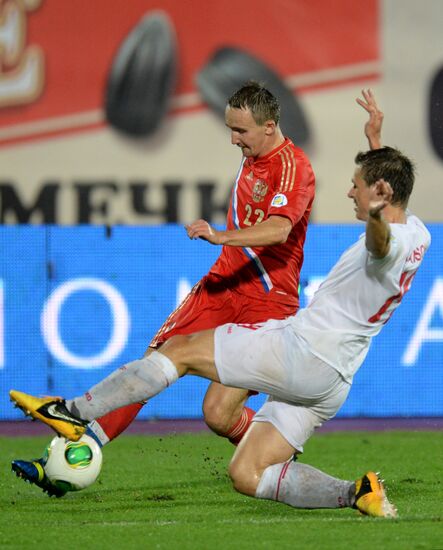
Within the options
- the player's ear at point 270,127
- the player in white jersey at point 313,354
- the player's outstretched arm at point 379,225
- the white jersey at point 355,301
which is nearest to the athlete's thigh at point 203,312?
the player's ear at point 270,127

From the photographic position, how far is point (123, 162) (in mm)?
16203

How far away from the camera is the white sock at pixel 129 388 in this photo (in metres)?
5.38

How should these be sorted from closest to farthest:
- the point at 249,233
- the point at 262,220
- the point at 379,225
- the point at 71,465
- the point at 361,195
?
the point at 379,225 < the point at 361,195 < the point at 249,233 < the point at 71,465 < the point at 262,220

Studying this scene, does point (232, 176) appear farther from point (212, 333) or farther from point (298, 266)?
point (212, 333)

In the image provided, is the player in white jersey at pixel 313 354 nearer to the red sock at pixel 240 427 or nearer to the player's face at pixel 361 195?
the player's face at pixel 361 195

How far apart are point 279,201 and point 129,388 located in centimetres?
143

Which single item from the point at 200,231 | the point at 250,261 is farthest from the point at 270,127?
the point at 200,231

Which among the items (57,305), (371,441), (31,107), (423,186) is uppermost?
(31,107)

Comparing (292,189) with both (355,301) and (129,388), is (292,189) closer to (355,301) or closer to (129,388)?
(355,301)

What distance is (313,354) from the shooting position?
17.8 feet

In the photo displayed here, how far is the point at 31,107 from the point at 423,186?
486 centimetres

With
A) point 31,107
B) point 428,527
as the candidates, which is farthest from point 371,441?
point 31,107

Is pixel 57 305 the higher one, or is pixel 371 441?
pixel 57 305

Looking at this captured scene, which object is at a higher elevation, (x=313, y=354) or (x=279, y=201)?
(x=279, y=201)
